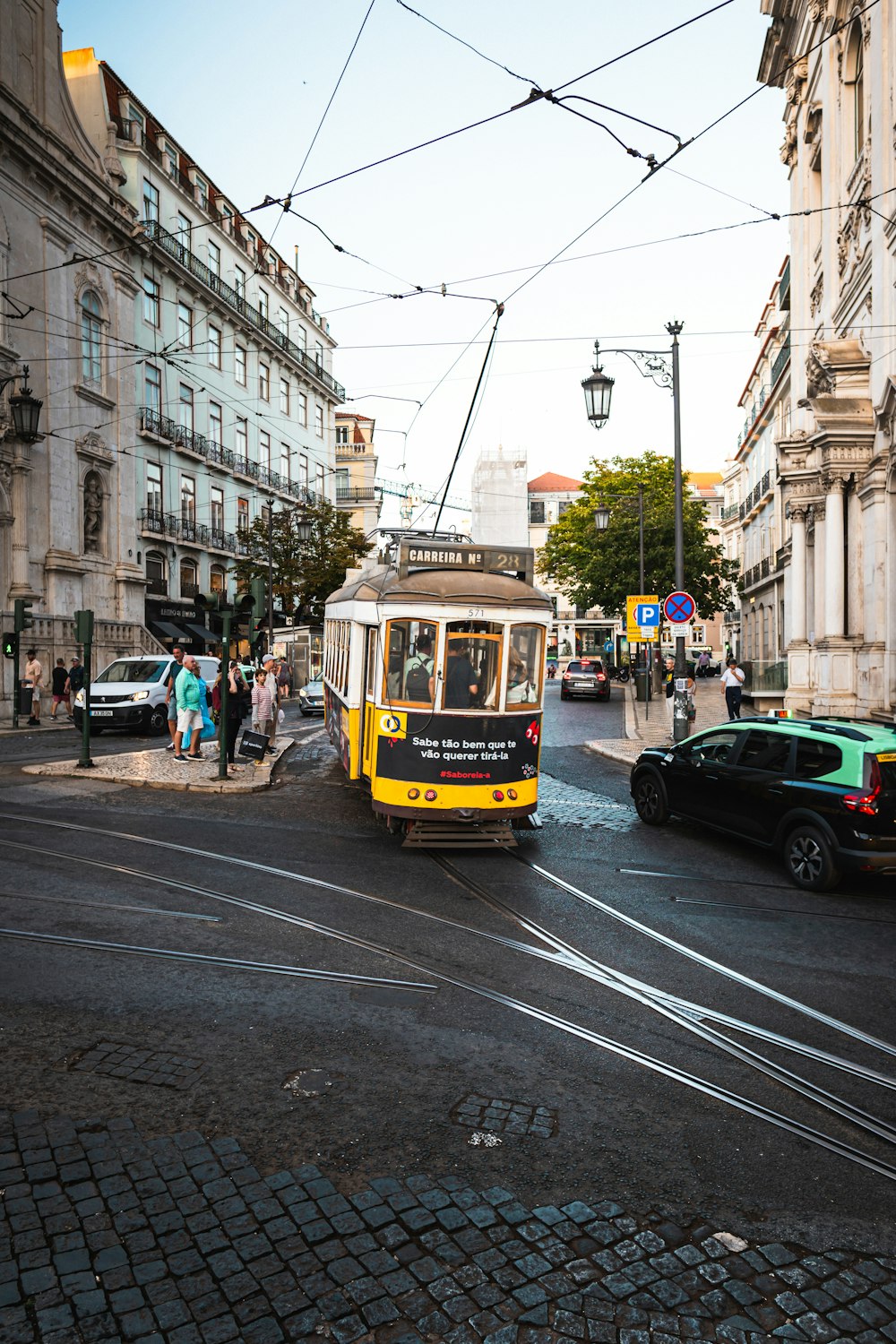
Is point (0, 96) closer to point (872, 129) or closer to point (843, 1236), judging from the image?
point (872, 129)

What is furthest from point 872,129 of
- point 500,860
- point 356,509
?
point 356,509

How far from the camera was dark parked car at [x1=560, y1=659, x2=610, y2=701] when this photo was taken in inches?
1565

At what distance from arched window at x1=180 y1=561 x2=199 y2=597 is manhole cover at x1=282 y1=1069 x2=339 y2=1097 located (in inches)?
1594

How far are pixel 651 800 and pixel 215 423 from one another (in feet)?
131

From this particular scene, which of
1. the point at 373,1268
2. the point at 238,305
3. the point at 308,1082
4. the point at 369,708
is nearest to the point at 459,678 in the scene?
the point at 369,708

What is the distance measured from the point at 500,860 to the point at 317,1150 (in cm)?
610

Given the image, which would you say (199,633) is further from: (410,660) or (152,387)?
(410,660)

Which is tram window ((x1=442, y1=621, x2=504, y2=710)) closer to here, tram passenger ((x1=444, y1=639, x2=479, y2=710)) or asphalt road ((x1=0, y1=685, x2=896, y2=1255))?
tram passenger ((x1=444, y1=639, x2=479, y2=710))

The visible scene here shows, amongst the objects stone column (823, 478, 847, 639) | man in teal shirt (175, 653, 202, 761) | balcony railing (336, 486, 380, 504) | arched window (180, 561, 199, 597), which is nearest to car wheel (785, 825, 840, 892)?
man in teal shirt (175, 653, 202, 761)

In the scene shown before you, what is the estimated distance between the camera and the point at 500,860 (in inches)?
399

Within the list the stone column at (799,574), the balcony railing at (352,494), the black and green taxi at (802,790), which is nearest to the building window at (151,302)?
the stone column at (799,574)

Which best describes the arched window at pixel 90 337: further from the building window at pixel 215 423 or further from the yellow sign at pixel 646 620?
the yellow sign at pixel 646 620

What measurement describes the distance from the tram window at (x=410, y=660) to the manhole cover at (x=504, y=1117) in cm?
600

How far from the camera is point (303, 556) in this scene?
46281 mm
